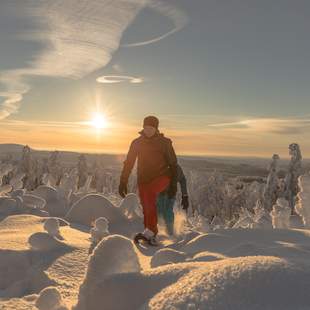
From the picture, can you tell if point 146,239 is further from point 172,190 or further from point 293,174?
point 293,174

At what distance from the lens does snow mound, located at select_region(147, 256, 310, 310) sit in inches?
73.9

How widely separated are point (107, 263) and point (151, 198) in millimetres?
4073

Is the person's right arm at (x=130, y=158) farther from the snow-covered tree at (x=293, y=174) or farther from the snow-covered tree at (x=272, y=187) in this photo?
the snow-covered tree at (x=272, y=187)

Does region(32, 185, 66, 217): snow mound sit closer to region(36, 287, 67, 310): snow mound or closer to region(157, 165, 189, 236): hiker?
region(157, 165, 189, 236): hiker

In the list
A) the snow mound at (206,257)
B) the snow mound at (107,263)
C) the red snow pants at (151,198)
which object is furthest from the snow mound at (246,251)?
the red snow pants at (151,198)

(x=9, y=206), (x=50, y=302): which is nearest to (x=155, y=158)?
(x=9, y=206)

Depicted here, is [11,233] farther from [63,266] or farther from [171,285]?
Answer: [171,285]

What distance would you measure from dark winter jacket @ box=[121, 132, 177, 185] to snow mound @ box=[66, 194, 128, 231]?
1.52 metres

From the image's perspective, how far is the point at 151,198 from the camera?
6.58 meters

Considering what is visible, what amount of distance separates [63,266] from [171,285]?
2.21 m

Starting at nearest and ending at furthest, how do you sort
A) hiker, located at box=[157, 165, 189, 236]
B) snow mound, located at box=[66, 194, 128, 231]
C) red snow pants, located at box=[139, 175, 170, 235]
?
red snow pants, located at box=[139, 175, 170, 235], hiker, located at box=[157, 165, 189, 236], snow mound, located at box=[66, 194, 128, 231]

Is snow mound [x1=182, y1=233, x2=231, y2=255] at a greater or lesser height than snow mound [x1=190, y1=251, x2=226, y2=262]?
lesser

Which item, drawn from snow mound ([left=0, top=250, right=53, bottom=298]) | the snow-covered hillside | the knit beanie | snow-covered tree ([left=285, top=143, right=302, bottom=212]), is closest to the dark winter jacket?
the knit beanie

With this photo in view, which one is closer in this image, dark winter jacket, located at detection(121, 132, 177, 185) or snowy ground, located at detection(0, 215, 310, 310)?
snowy ground, located at detection(0, 215, 310, 310)
